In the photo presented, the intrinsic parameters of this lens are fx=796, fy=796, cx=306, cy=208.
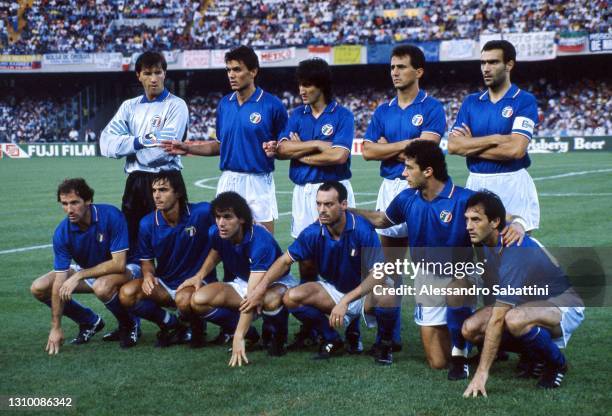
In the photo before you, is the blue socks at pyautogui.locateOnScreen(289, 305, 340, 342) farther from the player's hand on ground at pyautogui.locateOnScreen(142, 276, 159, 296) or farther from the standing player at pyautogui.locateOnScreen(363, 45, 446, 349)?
the player's hand on ground at pyautogui.locateOnScreen(142, 276, 159, 296)

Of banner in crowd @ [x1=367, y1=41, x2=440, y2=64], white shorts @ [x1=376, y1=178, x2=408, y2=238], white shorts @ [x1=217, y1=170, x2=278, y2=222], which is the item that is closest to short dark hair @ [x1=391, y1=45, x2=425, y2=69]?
white shorts @ [x1=376, y1=178, x2=408, y2=238]

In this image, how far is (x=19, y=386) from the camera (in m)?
5.01

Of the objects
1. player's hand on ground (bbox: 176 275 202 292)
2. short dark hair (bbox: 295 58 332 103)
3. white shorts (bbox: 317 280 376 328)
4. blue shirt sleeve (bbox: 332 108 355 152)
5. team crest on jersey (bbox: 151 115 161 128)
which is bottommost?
white shorts (bbox: 317 280 376 328)

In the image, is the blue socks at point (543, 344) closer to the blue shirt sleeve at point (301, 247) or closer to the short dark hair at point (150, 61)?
the blue shirt sleeve at point (301, 247)

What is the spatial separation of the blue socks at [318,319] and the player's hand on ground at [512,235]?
154 centimetres

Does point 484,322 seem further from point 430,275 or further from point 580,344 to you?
point 580,344

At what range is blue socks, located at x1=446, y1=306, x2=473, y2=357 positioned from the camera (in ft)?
17.3

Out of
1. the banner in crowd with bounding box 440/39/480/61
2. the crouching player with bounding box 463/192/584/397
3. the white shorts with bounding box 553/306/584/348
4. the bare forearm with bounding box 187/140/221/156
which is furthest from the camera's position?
the banner in crowd with bounding box 440/39/480/61

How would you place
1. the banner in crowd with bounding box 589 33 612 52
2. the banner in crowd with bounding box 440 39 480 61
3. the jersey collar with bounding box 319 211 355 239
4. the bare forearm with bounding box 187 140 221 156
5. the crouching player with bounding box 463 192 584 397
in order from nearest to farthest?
the crouching player with bounding box 463 192 584 397 < the jersey collar with bounding box 319 211 355 239 < the bare forearm with bounding box 187 140 221 156 < the banner in crowd with bounding box 589 33 612 52 < the banner in crowd with bounding box 440 39 480 61

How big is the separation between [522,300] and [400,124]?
1.90 meters

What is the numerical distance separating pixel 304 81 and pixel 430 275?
1.76 m

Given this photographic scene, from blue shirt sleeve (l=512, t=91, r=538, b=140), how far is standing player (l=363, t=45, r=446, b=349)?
0.58 meters

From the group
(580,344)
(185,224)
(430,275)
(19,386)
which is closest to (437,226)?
(430,275)

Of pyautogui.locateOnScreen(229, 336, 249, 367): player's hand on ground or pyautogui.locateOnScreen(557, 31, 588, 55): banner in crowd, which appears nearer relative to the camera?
pyautogui.locateOnScreen(229, 336, 249, 367): player's hand on ground
